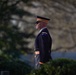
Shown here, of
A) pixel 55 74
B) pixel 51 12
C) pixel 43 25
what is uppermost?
pixel 51 12

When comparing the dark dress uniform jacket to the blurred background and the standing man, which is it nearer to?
the standing man

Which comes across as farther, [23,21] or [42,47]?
[23,21]

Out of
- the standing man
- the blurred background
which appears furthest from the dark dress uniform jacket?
the blurred background

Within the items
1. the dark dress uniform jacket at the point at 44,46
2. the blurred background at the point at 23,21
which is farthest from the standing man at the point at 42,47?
the blurred background at the point at 23,21

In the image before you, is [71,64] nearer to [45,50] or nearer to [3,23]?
[45,50]

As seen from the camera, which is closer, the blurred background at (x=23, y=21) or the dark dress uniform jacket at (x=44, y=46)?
the dark dress uniform jacket at (x=44, y=46)

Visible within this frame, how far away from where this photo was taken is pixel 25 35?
22.4 m

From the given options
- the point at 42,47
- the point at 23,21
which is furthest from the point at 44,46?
the point at 23,21

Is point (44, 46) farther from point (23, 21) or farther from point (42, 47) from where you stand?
point (23, 21)

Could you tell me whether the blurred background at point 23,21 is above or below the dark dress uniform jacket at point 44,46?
above

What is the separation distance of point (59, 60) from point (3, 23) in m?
12.8

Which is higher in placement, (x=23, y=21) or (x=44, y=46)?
(x=23, y=21)

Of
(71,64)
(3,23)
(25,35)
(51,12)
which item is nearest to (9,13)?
(3,23)

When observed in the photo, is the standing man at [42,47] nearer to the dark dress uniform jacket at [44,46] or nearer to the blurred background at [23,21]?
the dark dress uniform jacket at [44,46]
